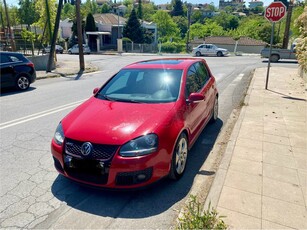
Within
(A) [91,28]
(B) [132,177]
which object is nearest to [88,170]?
(B) [132,177]

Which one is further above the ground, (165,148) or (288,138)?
(165,148)

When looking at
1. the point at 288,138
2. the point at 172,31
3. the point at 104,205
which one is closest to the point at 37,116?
the point at 104,205

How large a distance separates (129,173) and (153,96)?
4.89ft

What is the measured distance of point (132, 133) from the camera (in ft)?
10.4

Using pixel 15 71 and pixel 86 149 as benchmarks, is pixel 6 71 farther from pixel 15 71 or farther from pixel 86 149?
pixel 86 149

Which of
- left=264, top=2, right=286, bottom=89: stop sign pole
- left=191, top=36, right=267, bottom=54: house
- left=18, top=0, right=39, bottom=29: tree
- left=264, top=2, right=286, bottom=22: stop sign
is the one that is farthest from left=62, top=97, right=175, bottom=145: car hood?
left=18, top=0, right=39, bottom=29: tree

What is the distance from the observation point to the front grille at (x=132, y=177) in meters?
3.09

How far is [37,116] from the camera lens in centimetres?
684

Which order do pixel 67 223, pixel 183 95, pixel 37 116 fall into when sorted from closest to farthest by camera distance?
pixel 67 223
pixel 183 95
pixel 37 116

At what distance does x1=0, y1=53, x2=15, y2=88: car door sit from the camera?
397 inches

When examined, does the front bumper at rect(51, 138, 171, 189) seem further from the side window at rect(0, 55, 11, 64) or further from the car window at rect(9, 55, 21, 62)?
the car window at rect(9, 55, 21, 62)

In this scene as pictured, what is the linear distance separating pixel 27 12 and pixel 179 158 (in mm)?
62496

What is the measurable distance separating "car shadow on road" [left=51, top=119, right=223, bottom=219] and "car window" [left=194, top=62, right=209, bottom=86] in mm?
2145

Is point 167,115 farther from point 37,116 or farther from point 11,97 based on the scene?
point 11,97
